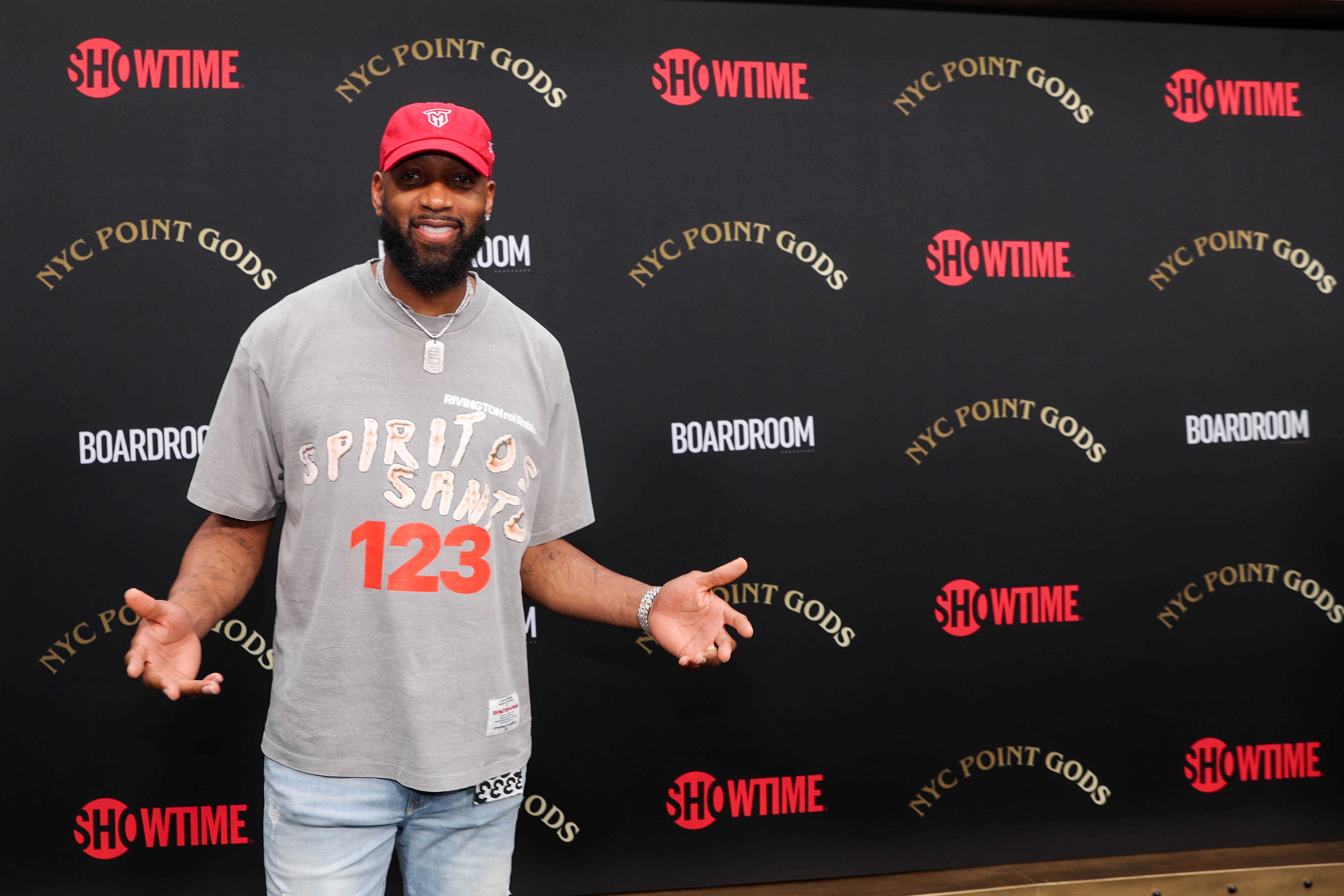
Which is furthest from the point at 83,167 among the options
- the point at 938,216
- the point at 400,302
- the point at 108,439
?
the point at 938,216

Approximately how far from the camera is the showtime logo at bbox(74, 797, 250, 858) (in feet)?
7.29

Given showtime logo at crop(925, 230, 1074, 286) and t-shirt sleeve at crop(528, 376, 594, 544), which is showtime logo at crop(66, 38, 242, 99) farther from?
showtime logo at crop(925, 230, 1074, 286)

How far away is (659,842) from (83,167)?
226 centimetres

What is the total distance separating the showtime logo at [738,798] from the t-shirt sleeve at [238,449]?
59.4 inches

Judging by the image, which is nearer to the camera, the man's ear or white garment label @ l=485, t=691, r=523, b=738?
white garment label @ l=485, t=691, r=523, b=738

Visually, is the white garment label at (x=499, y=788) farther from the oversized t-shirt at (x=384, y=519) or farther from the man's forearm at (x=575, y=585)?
the man's forearm at (x=575, y=585)

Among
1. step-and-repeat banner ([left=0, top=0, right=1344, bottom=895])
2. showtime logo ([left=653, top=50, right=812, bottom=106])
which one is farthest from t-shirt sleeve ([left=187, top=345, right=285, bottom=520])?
showtime logo ([left=653, top=50, right=812, bottom=106])

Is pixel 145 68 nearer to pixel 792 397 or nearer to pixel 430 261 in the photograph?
pixel 430 261

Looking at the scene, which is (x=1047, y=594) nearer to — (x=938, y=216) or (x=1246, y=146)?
(x=938, y=216)

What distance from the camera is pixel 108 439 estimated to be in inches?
86.9

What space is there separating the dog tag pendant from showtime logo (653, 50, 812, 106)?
1.34 m

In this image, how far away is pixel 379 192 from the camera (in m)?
1.46

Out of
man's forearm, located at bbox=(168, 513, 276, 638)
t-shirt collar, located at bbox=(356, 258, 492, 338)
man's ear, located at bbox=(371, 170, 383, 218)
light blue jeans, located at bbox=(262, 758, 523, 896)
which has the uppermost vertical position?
man's ear, located at bbox=(371, 170, 383, 218)

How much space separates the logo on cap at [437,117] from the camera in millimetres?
1359
